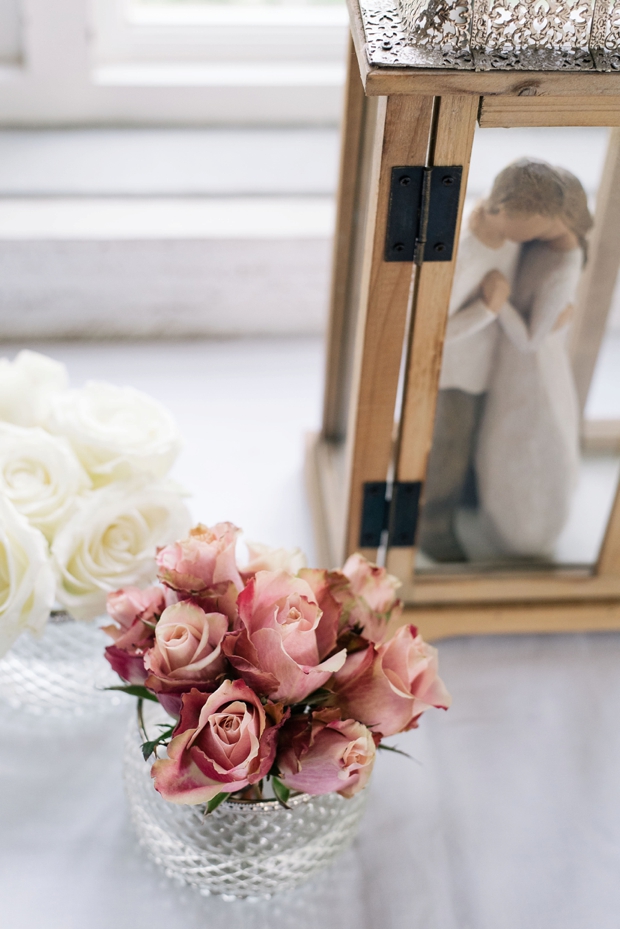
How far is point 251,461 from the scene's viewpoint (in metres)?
0.86

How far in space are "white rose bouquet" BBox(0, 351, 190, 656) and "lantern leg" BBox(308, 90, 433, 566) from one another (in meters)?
0.13

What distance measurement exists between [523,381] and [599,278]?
0.08 metres

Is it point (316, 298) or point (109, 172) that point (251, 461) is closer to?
point (316, 298)

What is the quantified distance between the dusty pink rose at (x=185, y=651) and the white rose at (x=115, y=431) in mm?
148

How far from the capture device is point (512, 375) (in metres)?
0.61

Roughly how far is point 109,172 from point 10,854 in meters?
0.71

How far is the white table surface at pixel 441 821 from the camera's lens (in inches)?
21.9

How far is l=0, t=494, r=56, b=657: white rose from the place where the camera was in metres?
0.52

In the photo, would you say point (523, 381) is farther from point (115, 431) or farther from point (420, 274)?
point (115, 431)

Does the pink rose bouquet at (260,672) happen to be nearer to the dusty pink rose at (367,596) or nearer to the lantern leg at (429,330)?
the dusty pink rose at (367,596)

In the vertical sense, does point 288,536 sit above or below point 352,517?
below

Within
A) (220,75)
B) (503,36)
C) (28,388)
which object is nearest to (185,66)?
(220,75)

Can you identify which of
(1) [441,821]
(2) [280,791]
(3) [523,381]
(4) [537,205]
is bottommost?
(1) [441,821]

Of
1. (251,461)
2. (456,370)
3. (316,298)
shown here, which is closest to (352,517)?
(456,370)
